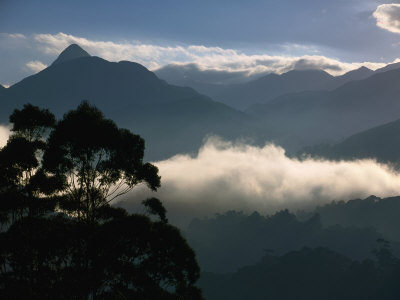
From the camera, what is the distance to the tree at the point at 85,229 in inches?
922

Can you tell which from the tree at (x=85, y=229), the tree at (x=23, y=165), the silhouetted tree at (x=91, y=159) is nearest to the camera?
the tree at (x=85, y=229)

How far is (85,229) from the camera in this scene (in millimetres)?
24297

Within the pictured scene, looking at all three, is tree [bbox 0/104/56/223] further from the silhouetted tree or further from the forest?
the silhouetted tree

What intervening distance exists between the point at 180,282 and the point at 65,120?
46.7ft

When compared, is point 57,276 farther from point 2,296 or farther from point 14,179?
point 14,179

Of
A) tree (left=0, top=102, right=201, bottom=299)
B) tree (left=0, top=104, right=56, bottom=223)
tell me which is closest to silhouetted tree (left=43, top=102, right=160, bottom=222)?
tree (left=0, top=102, right=201, bottom=299)

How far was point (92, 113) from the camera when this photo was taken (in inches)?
985

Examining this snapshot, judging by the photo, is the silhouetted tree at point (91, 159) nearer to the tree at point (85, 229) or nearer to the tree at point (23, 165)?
the tree at point (85, 229)

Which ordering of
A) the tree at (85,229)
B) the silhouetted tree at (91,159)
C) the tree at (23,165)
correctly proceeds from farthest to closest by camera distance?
the silhouetted tree at (91,159) → the tree at (23,165) → the tree at (85,229)

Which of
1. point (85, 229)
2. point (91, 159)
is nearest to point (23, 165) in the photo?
point (91, 159)

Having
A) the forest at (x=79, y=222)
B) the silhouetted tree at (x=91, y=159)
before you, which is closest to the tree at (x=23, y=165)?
the forest at (x=79, y=222)

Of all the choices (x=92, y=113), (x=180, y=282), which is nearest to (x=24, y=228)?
(x=92, y=113)

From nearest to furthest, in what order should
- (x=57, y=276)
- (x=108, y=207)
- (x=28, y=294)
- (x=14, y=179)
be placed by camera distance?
(x=28, y=294) < (x=57, y=276) < (x=14, y=179) < (x=108, y=207)

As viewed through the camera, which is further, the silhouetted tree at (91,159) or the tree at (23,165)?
the silhouetted tree at (91,159)
